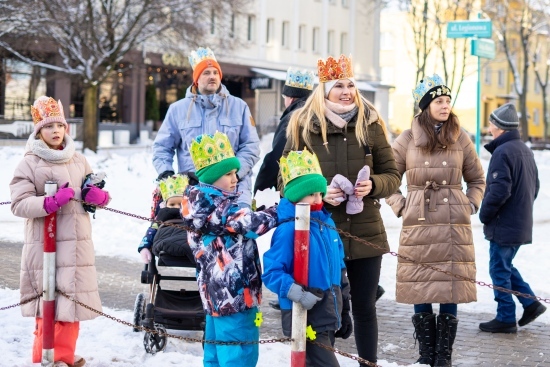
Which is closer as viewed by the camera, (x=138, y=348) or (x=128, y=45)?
(x=138, y=348)

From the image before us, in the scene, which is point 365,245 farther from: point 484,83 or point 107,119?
point 484,83

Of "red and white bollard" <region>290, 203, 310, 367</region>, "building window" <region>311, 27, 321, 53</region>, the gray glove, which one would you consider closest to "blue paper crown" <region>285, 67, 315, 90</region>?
"red and white bollard" <region>290, 203, 310, 367</region>

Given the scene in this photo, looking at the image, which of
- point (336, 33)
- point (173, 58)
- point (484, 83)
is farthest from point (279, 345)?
point (484, 83)

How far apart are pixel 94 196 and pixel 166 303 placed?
1.32m

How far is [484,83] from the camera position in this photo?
242ft

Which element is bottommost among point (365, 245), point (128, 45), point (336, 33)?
point (365, 245)

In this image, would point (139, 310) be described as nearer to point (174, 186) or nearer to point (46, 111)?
point (174, 186)

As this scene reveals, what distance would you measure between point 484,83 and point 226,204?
71021 mm

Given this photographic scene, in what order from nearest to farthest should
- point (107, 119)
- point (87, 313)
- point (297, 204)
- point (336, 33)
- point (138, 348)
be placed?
1. point (297, 204)
2. point (87, 313)
3. point (138, 348)
4. point (107, 119)
5. point (336, 33)

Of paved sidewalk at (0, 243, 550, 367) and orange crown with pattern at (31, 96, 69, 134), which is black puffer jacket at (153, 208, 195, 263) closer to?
paved sidewalk at (0, 243, 550, 367)

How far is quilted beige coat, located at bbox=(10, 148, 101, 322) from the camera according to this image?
6.23m

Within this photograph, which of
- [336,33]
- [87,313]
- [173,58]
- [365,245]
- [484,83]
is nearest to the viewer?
[365,245]

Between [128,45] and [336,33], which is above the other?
[336,33]

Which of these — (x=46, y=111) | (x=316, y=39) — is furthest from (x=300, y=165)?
(x=316, y=39)
